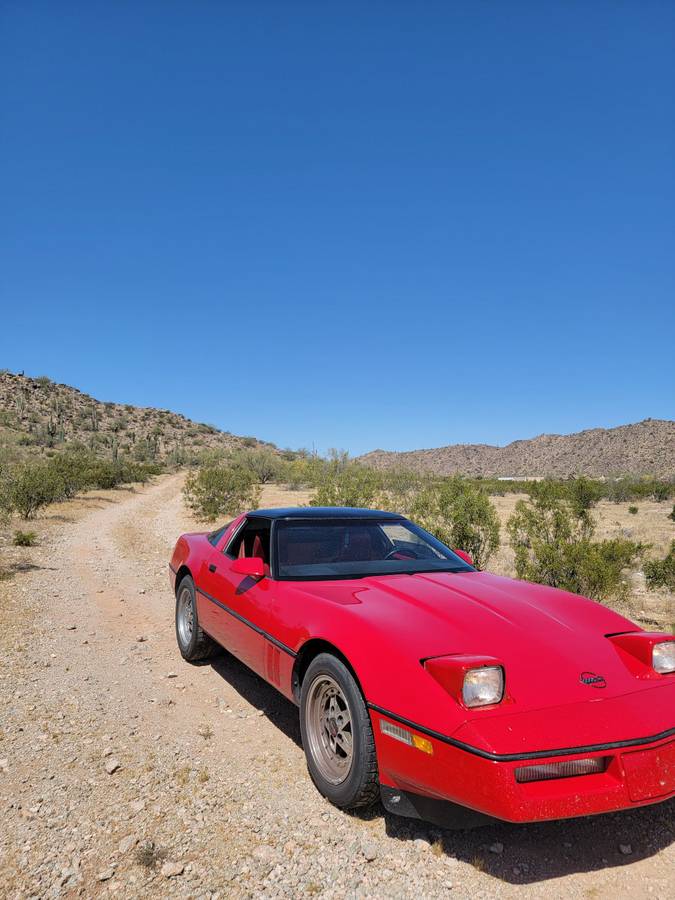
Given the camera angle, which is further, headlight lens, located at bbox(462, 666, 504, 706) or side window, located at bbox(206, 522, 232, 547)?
side window, located at bbox(206, 522, 232, 547)

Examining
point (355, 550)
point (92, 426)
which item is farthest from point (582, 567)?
point (92, 426)

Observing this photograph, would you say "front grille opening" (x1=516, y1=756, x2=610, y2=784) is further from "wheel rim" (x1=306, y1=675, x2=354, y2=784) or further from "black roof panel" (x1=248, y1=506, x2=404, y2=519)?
"black roof panel" (x1=248, y1=506, x2=404, y2=519)

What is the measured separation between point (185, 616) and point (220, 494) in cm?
1529

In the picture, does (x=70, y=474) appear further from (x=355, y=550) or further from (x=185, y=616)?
(x=355, y=550)

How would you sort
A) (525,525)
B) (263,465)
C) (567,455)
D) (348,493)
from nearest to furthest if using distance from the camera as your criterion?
1. (525,525)
2. (348,493)
3. (263,465)
4. (567,455)

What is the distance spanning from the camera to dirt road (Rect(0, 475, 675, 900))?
2330 mm

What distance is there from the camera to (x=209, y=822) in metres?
2.72

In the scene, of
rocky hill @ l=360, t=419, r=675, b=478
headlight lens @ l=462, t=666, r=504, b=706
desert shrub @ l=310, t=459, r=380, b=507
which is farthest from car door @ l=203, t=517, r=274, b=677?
rocky hill @ l=360, t=419, r=675, b=478

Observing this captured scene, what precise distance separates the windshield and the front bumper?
4.60 ft

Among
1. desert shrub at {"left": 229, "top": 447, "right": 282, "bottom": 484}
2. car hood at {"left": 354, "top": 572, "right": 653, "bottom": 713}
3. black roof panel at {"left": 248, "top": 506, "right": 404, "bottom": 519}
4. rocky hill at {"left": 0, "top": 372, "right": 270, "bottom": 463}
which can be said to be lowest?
car hood at {"left": 354, "top": 572, "right": 653, "bottom": 713}

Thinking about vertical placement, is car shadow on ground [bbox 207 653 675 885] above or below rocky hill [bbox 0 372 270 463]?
Result: below

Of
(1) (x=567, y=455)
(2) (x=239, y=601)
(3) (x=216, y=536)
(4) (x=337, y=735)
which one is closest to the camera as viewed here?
(4) (x=337, y=735)

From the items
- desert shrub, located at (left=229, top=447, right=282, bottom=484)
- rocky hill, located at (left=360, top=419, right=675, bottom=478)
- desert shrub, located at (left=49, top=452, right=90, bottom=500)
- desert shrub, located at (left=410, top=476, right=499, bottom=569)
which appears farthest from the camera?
rocky hill, located at (left=360, top=419, right=675, bottom=478)

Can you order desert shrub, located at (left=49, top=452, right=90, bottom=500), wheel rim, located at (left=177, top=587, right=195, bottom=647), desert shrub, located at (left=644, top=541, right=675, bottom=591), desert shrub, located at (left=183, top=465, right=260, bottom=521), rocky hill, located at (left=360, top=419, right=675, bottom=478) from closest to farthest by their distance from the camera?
wheel rim, located at (left=177, top=587, right=195, bottom=647)
desert shrub, located at (left=644, top=541, right=675, bottom=591)
desert shrub, located at (left=183, top=465, right=260, bottom=521)
desert shrub, located at (left=49, top=452, right=90, bottom=500)
rocky hill, located at (left=360, top=419, right=675, bottom=478)
